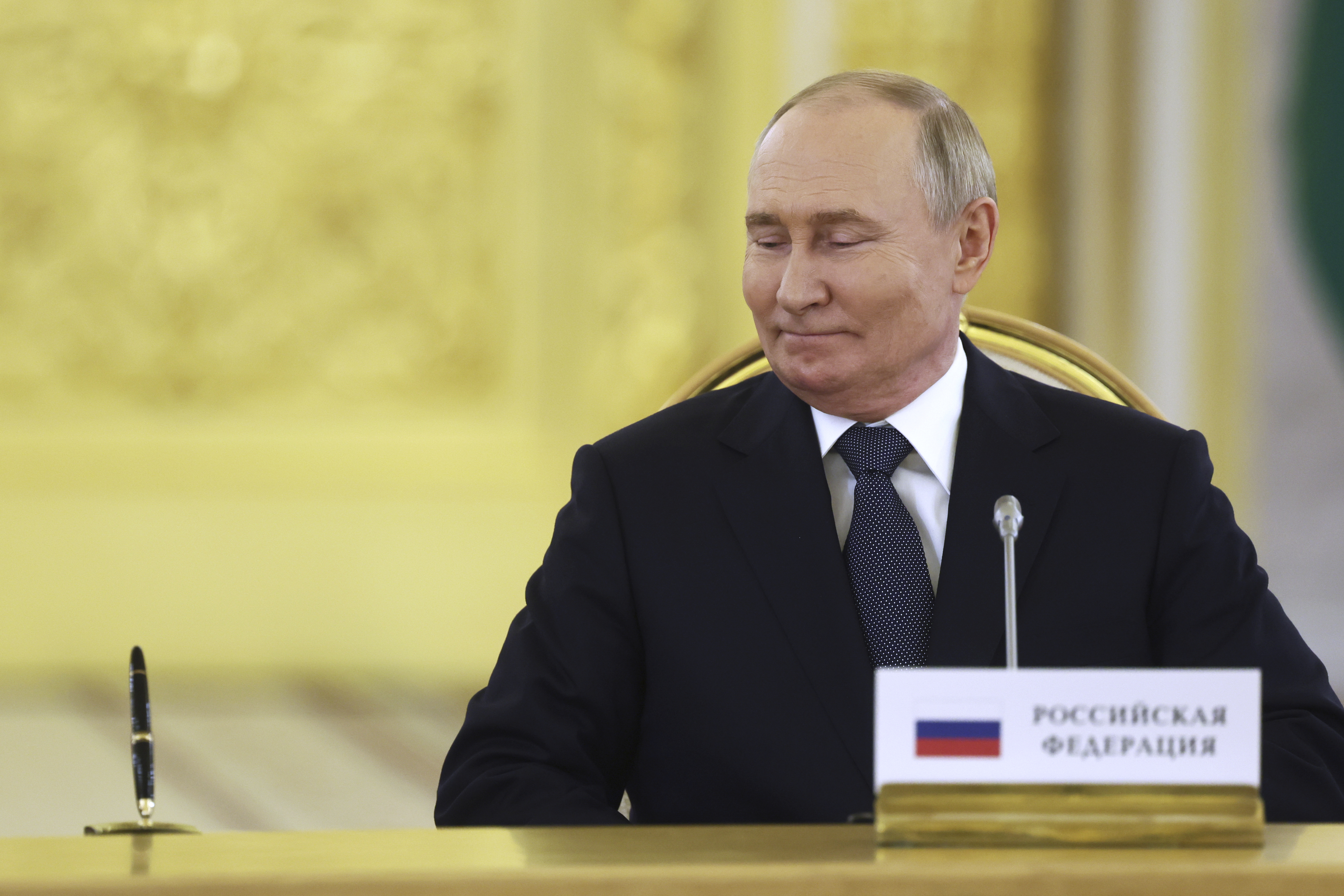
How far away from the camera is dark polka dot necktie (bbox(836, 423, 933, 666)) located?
162 centimetres

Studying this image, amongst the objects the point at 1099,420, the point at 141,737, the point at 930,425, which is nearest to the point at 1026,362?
the point at 1099,420

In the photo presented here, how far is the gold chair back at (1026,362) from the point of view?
6.59 ft

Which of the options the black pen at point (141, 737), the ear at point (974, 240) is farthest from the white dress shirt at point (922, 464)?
the black pen at point (141, 737)

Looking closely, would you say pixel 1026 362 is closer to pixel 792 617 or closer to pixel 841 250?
pixel 841 250

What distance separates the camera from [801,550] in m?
1.66

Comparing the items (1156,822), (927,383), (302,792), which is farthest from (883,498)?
(302,792)

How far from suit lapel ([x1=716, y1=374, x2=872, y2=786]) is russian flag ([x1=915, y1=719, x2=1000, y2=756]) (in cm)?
52

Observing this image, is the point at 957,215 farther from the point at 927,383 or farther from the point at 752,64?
the point at 752,64

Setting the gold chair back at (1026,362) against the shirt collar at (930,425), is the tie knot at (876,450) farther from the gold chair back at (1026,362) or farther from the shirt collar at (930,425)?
the gold chair back at (1026,362)

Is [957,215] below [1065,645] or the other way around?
the other way around

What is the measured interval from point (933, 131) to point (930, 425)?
1.10 ft

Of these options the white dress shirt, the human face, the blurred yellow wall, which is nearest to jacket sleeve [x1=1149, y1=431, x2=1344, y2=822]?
the white dress shirt

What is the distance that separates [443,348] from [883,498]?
3355 millimetres

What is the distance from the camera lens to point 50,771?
13.3ft
